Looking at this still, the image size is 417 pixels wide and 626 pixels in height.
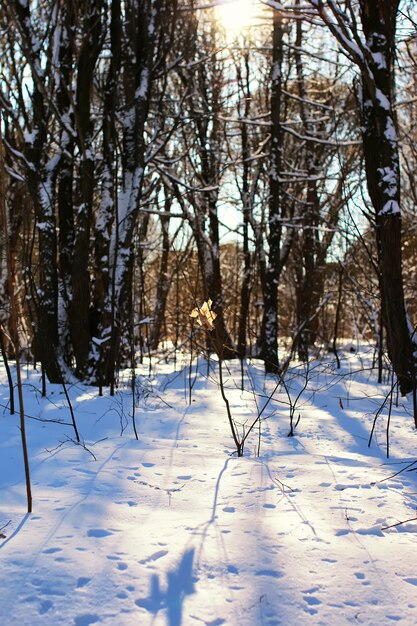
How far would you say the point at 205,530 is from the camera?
199cm

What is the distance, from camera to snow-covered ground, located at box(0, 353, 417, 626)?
1486 mm

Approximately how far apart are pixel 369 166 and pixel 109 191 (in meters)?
3.32

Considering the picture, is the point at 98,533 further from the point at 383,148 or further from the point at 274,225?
the point at 274,225

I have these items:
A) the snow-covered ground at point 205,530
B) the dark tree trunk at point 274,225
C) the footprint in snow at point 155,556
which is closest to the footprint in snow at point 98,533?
the snow-covered ground at point 205,530

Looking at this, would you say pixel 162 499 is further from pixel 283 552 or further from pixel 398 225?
pixel 398 225

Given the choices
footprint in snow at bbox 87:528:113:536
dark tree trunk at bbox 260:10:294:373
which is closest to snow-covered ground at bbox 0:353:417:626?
footprint in snow at bbox 87:528:113:536

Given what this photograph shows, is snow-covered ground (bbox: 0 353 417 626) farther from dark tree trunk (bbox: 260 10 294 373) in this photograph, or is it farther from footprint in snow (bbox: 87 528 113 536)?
dark tree trunk (bbox: 260 10 294 373)

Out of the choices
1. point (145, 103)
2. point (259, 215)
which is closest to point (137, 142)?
point (145, 103)

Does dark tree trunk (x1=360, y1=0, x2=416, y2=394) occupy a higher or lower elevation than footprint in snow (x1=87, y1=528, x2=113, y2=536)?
higher

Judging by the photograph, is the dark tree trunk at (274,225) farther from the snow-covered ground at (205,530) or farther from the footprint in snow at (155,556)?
the footprint in snow at (155,556)

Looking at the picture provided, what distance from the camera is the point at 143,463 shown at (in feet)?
9.65

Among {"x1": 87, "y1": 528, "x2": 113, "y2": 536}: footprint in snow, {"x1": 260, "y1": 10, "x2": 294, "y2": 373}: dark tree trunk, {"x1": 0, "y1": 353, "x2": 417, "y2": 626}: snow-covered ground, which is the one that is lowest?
{"x1": 0, "y1": 353, "x2": 417, "y2": 626}: snow-covered ground

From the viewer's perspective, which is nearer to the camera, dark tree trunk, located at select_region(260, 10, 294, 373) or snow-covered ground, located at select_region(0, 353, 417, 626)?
snow-covered ground, located at select_region(0, 353, 417, 626)

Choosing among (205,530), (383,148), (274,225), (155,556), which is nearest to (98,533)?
(155,556)
